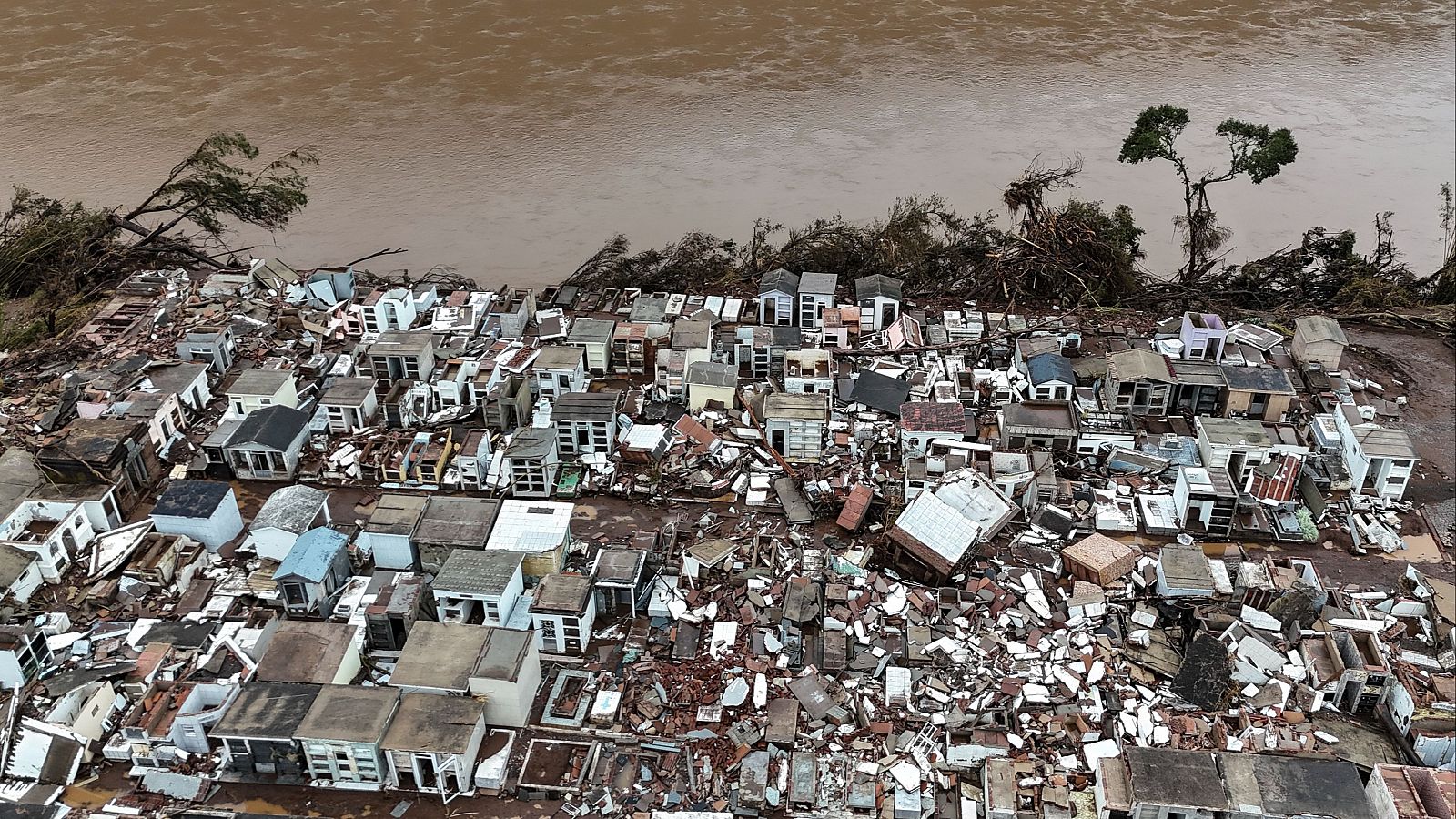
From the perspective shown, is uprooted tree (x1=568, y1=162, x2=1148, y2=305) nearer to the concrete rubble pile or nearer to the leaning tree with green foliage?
Answer: the leaning tree with green foliage

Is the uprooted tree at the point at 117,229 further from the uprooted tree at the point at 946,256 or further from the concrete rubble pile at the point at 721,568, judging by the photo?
the uprooted tree at the point at 946,256

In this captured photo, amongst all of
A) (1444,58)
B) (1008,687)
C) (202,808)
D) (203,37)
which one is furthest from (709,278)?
(1444,58)

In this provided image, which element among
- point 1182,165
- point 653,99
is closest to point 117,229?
point 653,99

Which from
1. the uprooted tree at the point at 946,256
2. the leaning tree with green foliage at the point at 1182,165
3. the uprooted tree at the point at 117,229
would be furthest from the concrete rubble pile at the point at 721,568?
the uprooted tree at the point at 117,229

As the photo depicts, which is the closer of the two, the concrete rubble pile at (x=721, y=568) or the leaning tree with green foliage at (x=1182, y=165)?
the concrete rubble pile at (x=721, y=568)

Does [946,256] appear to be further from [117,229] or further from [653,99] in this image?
[117,229]

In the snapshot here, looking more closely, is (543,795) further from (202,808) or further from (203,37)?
(203,37)
